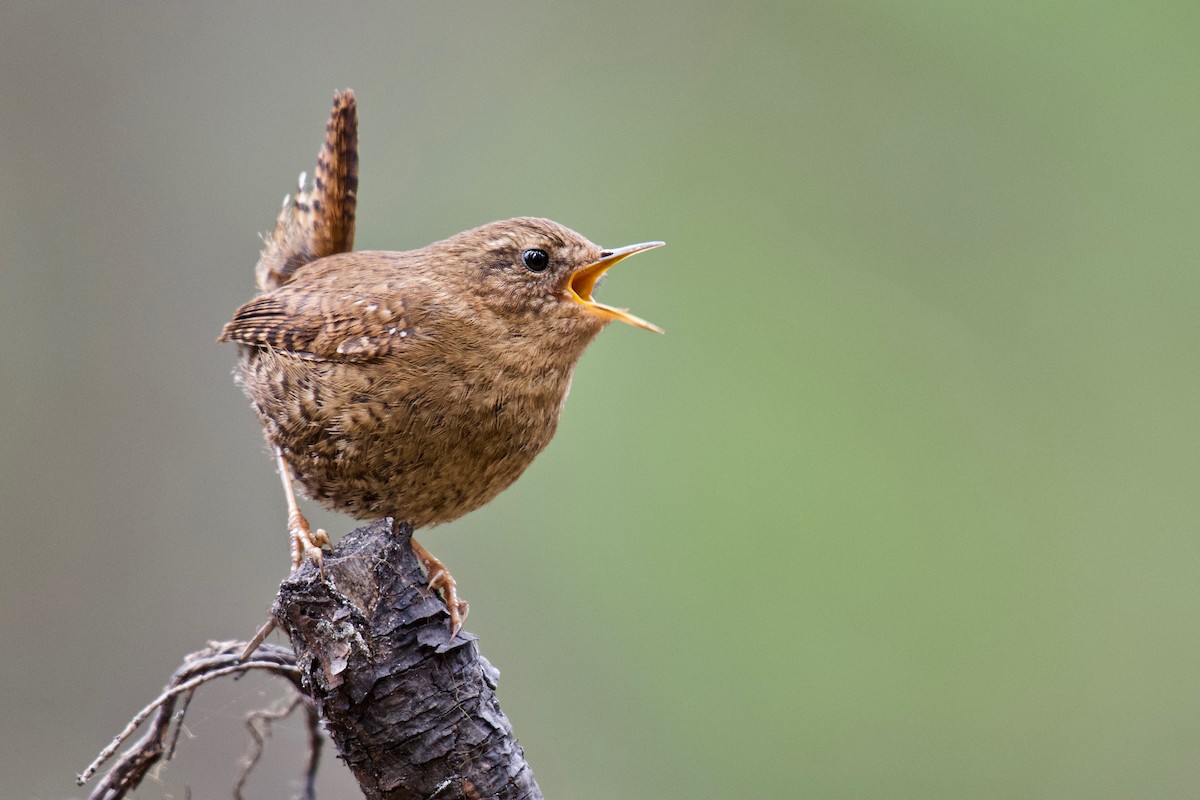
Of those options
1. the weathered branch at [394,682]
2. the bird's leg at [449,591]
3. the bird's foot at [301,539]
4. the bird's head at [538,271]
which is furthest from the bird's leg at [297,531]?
the bird's head at [538,271]

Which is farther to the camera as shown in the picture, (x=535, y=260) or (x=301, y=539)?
(x=535, y=260)

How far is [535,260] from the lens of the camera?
3.02m

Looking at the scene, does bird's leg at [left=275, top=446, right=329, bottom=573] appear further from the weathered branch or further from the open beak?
the open beak

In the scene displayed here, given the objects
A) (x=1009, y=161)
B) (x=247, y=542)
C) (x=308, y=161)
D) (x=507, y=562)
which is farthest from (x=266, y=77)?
(x=1009, y=161)

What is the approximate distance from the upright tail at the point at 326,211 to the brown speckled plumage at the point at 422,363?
0.92ft

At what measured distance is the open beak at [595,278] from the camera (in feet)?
9.46

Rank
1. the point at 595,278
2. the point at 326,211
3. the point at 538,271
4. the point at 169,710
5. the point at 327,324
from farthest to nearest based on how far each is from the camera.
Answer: the point at 326,211 < the point at 595,278 < the point at 538,271 < the point at 327,324 < the point at 169,710

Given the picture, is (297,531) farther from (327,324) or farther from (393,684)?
(393,684)

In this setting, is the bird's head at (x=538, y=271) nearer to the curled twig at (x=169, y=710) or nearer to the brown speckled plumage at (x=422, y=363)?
the brown speckled plumage at (x=422, y=363)

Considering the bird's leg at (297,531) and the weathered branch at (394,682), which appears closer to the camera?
the weathered branch at (394,682)

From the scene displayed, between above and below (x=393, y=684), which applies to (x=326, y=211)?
above

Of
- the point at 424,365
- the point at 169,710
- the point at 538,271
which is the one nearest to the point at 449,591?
the point at 424,365

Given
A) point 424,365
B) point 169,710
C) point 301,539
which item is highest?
point 424,365

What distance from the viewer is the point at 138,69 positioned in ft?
17.7
